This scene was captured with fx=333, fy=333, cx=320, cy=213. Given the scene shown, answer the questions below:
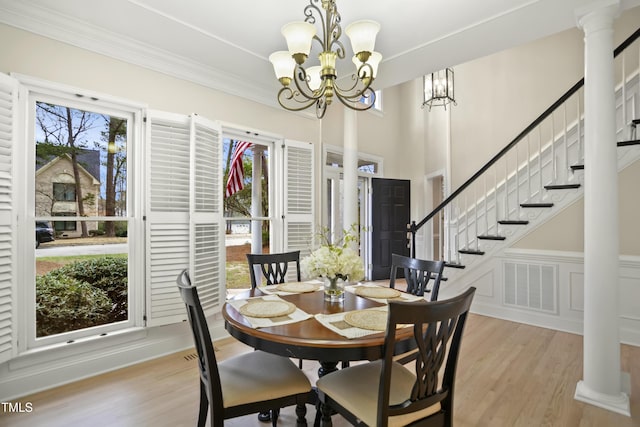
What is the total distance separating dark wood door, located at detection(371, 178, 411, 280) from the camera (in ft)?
20.5

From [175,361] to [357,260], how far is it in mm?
2094

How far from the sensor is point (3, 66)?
2.30 metres

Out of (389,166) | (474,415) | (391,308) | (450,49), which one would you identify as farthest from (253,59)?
(389,166)

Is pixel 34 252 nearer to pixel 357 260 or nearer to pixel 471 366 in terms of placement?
pixel 357 260

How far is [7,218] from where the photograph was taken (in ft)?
7.38

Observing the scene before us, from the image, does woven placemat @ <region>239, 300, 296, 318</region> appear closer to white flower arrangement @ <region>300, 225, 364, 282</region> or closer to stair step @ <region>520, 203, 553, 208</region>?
white flower arrangement @ <region>300, 225, 364, 282</region>

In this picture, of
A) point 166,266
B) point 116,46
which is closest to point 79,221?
point 166,266

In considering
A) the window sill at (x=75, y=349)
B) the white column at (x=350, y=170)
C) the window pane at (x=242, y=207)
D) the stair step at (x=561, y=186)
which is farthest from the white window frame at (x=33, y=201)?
the stair step at (x=561, y=186)

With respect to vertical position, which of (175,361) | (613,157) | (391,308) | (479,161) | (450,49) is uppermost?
(450,49)

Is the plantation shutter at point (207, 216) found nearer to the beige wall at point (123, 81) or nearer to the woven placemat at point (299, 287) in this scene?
the beige wall at point (123, 81)

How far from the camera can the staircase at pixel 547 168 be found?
368cm

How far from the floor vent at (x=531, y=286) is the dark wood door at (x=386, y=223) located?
7.19 feet

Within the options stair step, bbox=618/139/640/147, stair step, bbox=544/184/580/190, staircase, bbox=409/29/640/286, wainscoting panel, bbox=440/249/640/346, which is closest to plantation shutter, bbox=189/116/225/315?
staircase, bbox=409/29/640/286

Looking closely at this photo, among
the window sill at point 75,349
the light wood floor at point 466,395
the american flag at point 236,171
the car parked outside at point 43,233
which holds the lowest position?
the light wood floor at point 466,395
